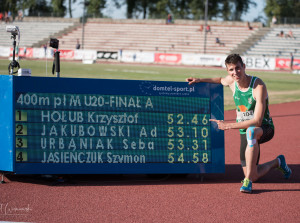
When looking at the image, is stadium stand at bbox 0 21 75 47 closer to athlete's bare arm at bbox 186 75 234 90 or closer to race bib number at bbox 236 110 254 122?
athlete's bare arm at bbox 186 75 234 90

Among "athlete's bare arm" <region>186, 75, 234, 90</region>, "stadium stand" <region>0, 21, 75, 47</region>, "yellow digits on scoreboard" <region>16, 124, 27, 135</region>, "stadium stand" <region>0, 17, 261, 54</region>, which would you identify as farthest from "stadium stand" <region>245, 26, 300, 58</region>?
"yellow digits on scoreboard" <region>16, 124, 27, 135</region>

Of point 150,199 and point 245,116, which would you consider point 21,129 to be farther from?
point 245,116

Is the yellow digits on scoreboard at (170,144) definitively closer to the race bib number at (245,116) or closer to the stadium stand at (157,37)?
the race bib number at (245,116)

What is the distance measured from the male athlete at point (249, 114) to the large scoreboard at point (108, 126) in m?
0.33

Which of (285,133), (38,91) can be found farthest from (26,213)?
(285,133)

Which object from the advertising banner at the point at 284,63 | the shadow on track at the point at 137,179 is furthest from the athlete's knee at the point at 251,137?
the advertising banner at the point at 284,63

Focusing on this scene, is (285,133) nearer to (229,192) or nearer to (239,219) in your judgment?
(229,192)

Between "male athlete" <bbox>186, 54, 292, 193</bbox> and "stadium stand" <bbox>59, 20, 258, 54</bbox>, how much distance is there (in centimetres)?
4820

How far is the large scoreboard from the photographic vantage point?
6406mm

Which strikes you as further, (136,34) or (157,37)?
(136,34)

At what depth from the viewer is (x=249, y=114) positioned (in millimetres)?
6605

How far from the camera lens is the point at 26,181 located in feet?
21.8
